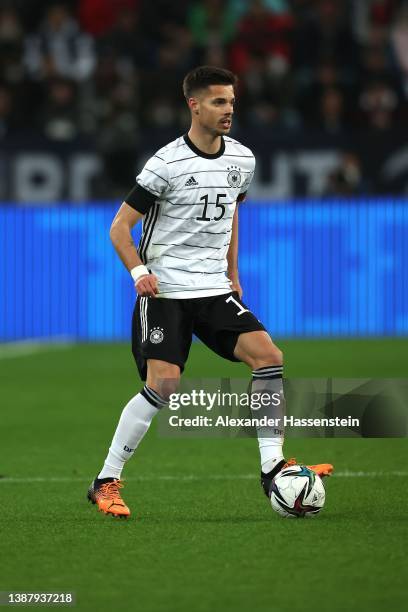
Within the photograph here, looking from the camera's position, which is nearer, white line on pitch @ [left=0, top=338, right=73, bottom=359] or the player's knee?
the player's knee

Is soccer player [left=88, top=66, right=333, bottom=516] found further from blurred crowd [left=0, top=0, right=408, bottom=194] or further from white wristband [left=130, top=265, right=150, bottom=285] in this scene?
blurred crowd [left=0, top=0, right=408, bottom=194]

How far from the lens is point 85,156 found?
17922 mm

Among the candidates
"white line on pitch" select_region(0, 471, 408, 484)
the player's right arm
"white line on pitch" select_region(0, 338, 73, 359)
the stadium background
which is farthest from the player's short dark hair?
"white line on pitch" select_region(0, 338, 73, 359)

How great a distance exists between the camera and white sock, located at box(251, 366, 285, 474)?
7234 millimetres

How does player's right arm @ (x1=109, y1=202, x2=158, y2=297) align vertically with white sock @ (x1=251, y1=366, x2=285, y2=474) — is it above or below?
above

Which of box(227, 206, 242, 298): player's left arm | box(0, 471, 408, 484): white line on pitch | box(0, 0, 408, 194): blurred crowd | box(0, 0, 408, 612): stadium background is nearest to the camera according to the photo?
box(227, 206, 242, 298): player's left arm

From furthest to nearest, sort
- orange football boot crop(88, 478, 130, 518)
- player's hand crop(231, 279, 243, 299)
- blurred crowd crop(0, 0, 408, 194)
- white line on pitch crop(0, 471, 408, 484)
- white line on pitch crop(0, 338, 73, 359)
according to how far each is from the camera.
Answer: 1. blurred crowd crop(0, 0, 408, 194)
2. white line on pitch crop(0, 338, 73, 359)
3. white line on pitch crop(0, 471, 408, 484)
4. player's hand crop(231, 279, 243, 299)
5. orange football boot crop(88, 478, 130, 518)

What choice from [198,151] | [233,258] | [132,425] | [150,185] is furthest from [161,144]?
[132,425]

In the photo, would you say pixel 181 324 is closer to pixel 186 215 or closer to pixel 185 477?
pixel 186 215

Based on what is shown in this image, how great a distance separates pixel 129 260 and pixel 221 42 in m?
12.9

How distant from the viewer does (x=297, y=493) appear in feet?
22.8

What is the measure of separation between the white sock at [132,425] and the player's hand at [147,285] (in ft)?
1.66

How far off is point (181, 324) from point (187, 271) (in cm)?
27

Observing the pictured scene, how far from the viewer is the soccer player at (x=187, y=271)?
7.21 m
